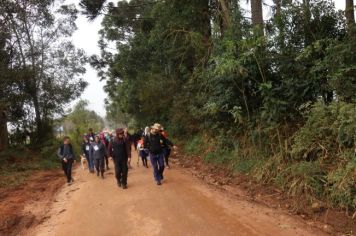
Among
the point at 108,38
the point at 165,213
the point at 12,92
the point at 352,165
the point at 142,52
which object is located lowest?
the point at 165,213

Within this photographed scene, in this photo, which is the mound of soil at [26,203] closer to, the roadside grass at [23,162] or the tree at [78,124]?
the roadside grass at [23,162]

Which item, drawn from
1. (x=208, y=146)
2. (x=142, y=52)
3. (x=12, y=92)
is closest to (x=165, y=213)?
(x=208, y=146)

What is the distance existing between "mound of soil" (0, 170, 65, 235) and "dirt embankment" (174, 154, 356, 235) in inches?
192

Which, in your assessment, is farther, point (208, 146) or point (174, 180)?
point (208, 146)

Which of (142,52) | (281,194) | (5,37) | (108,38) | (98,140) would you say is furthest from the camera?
(108,38)

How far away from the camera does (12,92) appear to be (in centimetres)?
2511

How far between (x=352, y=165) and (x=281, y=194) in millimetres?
2204

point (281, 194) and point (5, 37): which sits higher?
point (5, 37)

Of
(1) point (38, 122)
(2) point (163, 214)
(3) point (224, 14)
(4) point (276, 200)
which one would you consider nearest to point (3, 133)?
(1) point (38, 122)

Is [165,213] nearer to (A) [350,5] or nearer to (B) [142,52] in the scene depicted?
(A) [350,5]

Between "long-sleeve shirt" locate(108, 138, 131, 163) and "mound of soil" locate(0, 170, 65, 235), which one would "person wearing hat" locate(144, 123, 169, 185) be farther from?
"mound of soil" locate(0, 170, 65, 235)

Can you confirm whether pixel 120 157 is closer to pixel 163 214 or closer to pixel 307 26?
pixel 163 214

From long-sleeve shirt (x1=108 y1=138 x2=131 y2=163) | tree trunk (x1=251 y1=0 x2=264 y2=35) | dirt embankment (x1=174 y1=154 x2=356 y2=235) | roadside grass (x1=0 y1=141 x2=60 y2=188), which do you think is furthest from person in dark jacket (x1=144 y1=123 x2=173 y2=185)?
roadside grass (x1=0 y1=141 x2=60 y2=188)

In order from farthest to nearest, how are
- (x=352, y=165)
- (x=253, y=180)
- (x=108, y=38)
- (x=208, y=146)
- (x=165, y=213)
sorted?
(x=108, y=38), (x=208, y=146), (x=253, y=180), (x=165, y=213), (x=352, y=165)
